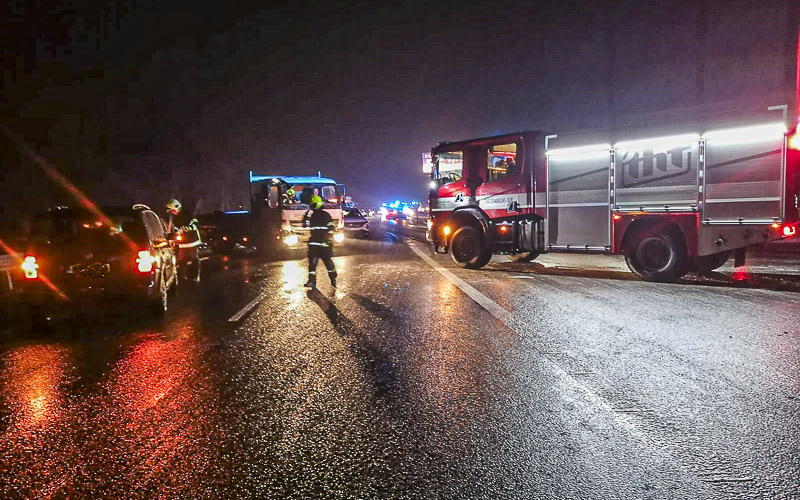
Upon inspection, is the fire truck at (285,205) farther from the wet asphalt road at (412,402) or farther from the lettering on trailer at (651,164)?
the wet asphalt road at (412,402)

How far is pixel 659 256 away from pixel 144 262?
8.83 meters

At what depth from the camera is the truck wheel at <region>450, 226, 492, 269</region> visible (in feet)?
44.9

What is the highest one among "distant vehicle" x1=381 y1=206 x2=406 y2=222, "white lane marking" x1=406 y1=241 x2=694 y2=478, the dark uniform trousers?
"distant vehicle" x1=381 y1=206 x2=406 y2=222

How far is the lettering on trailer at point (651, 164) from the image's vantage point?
10.8 metres

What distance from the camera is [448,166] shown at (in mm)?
14734

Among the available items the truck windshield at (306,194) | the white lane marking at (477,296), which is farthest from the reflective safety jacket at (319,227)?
the truck windshield at (306,194)

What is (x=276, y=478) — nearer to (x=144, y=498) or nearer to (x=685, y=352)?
(x=144, y=498)

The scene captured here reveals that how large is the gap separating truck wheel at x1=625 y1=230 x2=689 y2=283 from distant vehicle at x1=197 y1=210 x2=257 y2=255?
12413mm

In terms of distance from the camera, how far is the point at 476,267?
13859 mm

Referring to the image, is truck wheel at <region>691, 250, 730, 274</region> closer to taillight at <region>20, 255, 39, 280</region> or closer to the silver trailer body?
the silver trailer body

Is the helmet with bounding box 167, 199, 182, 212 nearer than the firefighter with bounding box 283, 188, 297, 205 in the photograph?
Yes

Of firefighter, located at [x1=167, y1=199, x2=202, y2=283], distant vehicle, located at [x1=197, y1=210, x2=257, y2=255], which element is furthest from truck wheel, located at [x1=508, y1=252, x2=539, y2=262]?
distant vehicle, located at [x1=197, y1=210, x2=257, y2=255]

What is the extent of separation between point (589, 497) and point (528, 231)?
407 inches

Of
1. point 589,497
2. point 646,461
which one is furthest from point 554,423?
point 589,497
